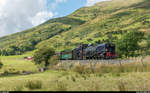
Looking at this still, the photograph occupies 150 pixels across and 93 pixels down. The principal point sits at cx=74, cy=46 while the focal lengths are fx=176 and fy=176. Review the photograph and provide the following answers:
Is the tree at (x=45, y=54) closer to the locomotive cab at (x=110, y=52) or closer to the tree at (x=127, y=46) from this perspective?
the locomotive cab at (x=110, y=52)

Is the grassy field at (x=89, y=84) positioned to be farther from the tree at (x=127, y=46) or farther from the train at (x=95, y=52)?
the tree at (x=127, y=46)

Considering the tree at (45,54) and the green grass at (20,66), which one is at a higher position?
the tree at (45,54)

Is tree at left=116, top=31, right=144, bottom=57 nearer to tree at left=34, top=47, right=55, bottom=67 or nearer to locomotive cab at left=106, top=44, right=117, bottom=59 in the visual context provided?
locomotive cab at left=106, top=44, right=117, bottom=59

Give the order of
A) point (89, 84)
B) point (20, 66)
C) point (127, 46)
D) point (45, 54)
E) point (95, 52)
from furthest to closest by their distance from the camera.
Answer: point (20, 66) < point (127, 46) < point (45, 54) < point (95, 52) < point (89, 84)

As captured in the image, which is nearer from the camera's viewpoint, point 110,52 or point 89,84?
point 89,84

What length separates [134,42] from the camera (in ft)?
214

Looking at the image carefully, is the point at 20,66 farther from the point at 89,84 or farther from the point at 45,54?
the point at 89,84

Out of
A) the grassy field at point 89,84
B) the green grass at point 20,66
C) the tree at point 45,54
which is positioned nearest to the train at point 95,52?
the tree at point 45,54

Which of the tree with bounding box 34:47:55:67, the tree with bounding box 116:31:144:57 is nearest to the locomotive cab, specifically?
the tree with bounding box 34:47:55:67

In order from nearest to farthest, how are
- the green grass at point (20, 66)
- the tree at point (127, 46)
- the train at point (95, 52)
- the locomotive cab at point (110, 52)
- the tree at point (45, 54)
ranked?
the locomotive cab at point (110, 52)
the train at point (95, 52)
the tree at point (45, 54)
the tree at point (127, 46)
the green grass at point (20, 66)

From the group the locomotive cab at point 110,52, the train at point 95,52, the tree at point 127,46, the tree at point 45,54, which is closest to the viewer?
the locomotive cab at point 110,52

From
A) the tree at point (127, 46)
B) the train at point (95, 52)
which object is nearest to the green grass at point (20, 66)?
the train at point (95, 52)

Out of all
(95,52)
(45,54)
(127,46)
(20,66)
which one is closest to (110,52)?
(95,52)

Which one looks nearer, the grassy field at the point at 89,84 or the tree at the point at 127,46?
the grassy field at the point at 89,84
